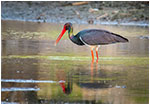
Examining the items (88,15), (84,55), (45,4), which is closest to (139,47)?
(84,55)

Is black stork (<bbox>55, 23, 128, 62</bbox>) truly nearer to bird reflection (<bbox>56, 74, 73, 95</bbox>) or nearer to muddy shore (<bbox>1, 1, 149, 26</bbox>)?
bird reflection (<bbox>56, 74, 73, 95</bbox>)

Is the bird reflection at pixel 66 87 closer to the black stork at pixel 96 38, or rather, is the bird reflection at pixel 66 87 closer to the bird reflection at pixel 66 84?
the bird reflection at pixel 66 84

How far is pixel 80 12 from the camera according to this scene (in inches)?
1133

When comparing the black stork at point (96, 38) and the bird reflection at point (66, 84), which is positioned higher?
the black stork at point (96, 38)

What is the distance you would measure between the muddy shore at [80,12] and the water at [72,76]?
14.7 metres

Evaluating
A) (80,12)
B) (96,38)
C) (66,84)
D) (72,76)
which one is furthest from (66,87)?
(80,12)

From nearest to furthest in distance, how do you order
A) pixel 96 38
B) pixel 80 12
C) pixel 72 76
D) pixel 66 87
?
pixel 66 87 → pixel 72 76 → pixel 96 38 → pixel 80 12

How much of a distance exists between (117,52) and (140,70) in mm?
3496

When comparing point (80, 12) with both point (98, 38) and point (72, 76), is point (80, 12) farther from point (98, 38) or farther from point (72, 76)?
point (72, 76)

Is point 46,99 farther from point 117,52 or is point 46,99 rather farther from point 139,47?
point 139,47

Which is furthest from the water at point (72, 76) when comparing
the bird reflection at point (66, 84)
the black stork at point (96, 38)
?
the black stork at point (96, 38)

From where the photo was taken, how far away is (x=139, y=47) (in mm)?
14484

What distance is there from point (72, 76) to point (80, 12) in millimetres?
20386

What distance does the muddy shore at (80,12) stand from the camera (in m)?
28.1
